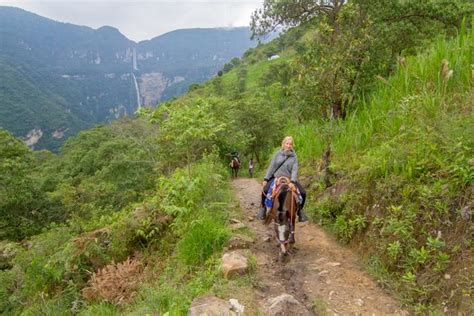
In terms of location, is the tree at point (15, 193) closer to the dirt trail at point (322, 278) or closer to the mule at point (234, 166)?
the mule at point (234, 166)

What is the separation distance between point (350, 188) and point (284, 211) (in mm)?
1750

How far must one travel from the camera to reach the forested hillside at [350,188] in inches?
178

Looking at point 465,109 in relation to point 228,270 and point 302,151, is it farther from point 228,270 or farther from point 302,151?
point 302,151

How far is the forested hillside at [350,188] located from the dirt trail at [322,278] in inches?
8.9

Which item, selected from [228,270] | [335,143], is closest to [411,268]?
[228,270]

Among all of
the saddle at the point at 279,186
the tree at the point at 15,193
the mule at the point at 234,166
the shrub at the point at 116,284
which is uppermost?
the saddle at the point at 279,186

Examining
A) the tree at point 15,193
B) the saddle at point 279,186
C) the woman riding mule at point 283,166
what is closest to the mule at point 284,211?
the saddle at point 279,186

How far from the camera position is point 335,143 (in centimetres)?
845

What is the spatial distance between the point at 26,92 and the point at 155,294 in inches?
7480

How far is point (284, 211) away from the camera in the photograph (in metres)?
5.78

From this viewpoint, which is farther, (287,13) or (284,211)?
(287,13)

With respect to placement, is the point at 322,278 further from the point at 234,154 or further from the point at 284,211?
the point at 234,154

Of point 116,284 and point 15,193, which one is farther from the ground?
point 116,284

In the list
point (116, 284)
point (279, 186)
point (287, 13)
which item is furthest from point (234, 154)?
point (279, 186)
